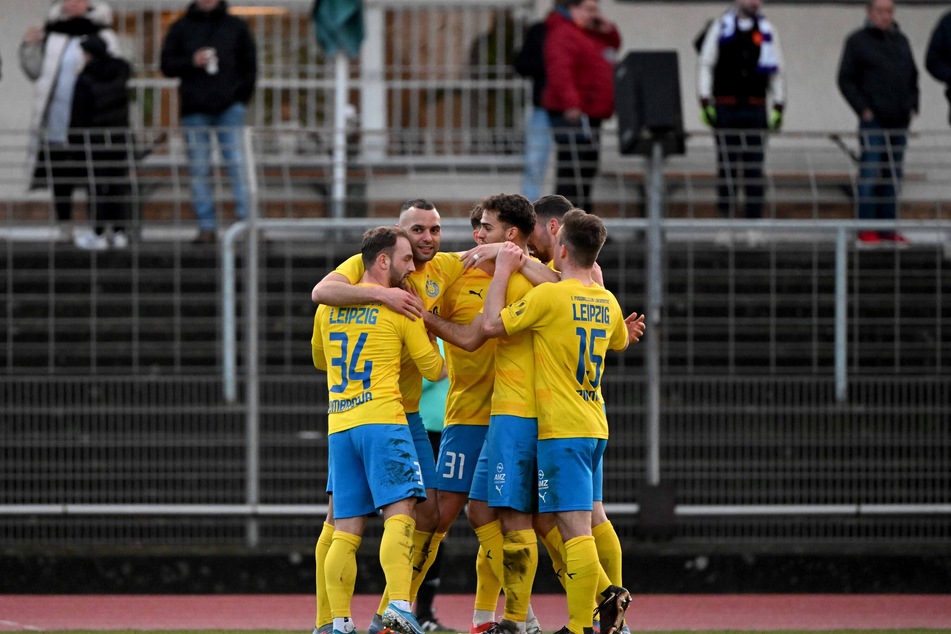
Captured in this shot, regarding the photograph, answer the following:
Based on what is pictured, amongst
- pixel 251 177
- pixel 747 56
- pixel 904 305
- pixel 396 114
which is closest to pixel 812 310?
pixel 904 305

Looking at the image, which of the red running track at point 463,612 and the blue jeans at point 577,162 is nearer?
the red running track at point 463,612

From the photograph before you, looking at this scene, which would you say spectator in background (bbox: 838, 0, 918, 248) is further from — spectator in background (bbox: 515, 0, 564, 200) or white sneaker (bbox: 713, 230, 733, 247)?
spectator in background (bbox: 515, 0, 564, 200)

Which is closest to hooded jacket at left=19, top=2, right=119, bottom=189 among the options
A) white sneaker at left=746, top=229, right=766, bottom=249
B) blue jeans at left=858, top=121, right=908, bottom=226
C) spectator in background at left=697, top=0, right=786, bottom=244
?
spectator in background at left=697, top=0, right=786, bottom=244

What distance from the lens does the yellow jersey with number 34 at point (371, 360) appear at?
7.72 meters

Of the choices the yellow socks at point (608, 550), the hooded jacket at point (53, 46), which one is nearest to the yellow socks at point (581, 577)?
the yellow socks at point (608, 550)

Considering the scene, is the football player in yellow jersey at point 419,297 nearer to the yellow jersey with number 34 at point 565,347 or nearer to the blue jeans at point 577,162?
the yellow jersey with number 34 at point 565,347

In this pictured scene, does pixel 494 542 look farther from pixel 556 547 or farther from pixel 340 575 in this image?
Answer: pixel 340 575

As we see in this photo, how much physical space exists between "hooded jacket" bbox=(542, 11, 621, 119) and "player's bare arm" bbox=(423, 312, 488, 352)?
5451mm

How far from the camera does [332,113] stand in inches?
647

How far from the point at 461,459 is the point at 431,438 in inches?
53.2

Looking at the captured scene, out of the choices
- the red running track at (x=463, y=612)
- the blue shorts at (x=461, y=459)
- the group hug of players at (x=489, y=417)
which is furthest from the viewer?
the red running track at (x=463, y=612)

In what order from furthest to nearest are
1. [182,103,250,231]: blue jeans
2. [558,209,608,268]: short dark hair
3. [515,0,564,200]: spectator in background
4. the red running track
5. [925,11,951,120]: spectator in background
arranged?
[925,11,951,120]: spectator in background, [515,0,564,200]: spectator in background, [182,103,250,231]: blue jeans, the red running track, [558,209,608,268]: short dark hair

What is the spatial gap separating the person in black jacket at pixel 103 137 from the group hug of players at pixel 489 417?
12.9 feet

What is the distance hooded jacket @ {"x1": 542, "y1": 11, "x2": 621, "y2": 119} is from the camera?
13086mm
